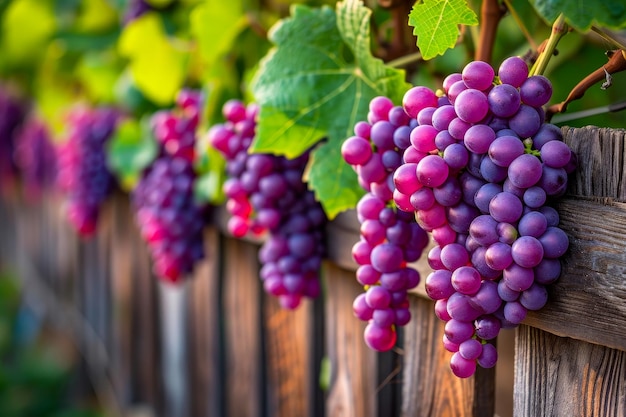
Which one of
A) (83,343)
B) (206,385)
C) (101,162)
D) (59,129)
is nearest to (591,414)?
(206,385)

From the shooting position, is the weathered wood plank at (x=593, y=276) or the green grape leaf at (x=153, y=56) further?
the green grape leaf at (x=153, y=56)

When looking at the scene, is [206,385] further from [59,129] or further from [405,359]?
[59,129]

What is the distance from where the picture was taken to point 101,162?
235 cm

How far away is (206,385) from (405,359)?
3.78 feet

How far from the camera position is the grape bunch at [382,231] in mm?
783

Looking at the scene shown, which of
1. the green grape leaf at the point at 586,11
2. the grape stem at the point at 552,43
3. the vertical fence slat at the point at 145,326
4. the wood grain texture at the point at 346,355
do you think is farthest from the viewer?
the vertical fence slat at the point at 145,326

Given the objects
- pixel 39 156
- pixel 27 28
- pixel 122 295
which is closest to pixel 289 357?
pixel 122 295

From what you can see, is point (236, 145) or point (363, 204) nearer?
point (363, 204)

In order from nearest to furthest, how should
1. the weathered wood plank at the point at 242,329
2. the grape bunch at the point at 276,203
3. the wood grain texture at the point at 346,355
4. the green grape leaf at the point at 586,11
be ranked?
the green grape leaf at the point at 586,11, the grape bunch at the point at 276,203, the wood grain texture at the point at 346,355, the weathered wood plank at the point at 242,329

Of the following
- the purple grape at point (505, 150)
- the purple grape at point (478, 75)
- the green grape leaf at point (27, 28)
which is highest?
the purple grape at point (478, 75)

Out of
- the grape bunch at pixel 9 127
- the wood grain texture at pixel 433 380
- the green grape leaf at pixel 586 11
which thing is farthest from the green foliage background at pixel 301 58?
the grape bunch at pixel 9 127

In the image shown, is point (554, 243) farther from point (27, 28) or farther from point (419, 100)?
point (27, 28)

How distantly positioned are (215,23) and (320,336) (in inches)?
27.6

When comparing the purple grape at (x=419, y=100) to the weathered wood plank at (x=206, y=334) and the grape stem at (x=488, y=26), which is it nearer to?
the grape stem at (x=488, y=26)
